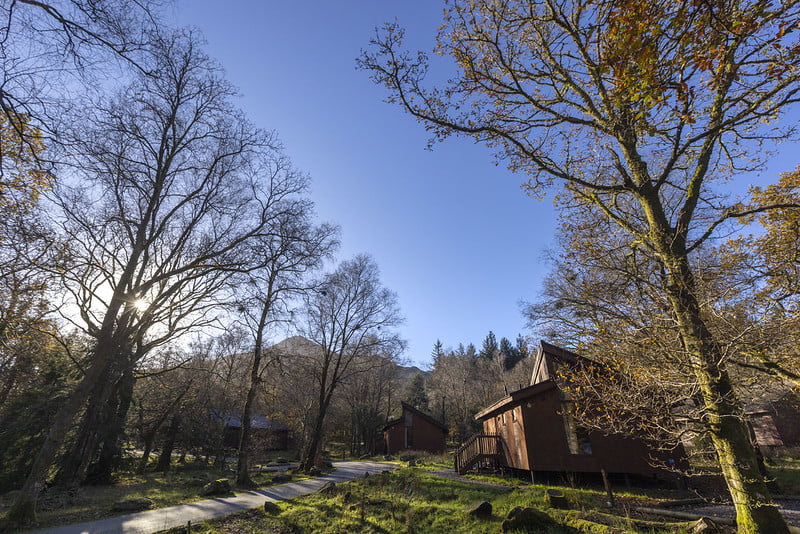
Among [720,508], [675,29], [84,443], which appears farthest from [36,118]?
[720,508]

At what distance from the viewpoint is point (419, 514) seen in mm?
9109

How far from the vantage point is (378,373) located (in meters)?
42.3

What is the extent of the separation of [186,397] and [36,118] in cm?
2324

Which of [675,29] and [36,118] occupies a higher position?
[36,118]

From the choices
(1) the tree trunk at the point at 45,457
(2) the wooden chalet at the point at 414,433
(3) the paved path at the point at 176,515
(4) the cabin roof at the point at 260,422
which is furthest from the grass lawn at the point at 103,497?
(2) the wooden chalet at the point at 414,433

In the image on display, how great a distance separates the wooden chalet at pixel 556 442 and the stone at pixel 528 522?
677cm

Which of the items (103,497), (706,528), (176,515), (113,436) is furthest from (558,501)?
(113,436)

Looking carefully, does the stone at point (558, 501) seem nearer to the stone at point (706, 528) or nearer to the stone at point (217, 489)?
the stone at point (706, 528)

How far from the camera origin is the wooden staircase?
1784 cm

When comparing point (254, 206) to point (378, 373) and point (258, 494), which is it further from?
point (378, 373)

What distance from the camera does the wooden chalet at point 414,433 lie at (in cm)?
3541

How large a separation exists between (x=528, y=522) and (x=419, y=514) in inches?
130

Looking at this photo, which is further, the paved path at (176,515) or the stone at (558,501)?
the stone at (558,501)

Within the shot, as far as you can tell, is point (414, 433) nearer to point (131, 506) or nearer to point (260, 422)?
point (260, 422)
